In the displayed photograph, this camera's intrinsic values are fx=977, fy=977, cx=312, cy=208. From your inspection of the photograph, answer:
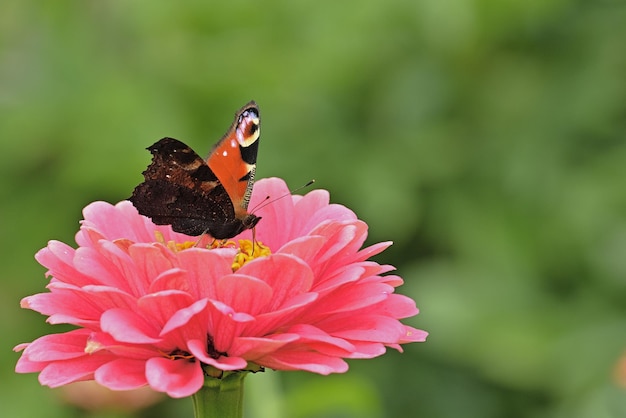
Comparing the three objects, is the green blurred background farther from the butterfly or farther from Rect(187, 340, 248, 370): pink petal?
Rect(187, 340, 248, 370): pink petal

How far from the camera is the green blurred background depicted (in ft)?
6.29

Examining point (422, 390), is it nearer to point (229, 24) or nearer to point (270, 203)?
point (229, 24)

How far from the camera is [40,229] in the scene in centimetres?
204

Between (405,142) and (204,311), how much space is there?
139cm

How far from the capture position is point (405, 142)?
2.14 metres

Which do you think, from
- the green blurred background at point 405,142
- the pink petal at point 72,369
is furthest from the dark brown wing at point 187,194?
the green blurred background at point 405,142

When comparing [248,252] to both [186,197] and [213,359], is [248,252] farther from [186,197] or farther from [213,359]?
[213,359]

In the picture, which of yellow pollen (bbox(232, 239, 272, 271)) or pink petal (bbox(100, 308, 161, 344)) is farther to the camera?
yellow pollen (bbox(232, 239, 272, 271))

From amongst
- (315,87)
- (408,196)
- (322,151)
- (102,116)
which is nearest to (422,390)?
(408,196)

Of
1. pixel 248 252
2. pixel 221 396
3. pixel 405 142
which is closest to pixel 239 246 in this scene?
pixel 248 252

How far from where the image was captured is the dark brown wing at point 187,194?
970 millimetres

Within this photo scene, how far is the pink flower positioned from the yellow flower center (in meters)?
0.10

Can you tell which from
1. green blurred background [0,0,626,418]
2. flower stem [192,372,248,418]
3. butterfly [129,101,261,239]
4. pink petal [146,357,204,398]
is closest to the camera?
pink petal [146,357,204,398]

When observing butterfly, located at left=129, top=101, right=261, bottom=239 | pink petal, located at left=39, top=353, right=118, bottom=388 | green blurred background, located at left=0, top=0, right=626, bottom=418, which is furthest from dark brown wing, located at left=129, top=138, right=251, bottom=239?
green blurred background, located at left=0, top=0, right=626, bottom=418
